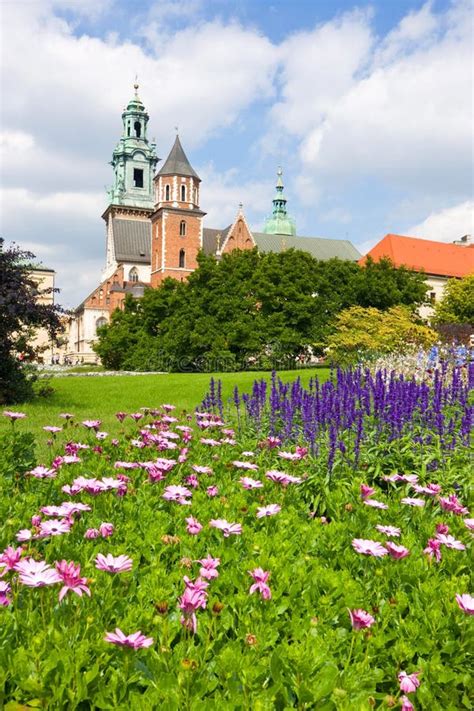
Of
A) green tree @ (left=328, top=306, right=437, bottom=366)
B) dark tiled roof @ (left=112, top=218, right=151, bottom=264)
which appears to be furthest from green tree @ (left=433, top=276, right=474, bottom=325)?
dark tiled roof @ (left=112, top=218, right=151, bottom=264)

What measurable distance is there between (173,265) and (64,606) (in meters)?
63.8

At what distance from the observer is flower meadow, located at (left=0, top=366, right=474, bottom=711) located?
5.53 ft

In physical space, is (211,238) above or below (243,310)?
above

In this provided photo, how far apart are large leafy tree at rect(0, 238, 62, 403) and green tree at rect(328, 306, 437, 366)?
11.6m

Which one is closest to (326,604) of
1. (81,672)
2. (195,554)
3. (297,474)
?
(195,554)

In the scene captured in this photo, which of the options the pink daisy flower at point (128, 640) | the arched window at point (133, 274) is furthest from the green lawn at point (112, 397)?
the arched window at point (133, 274)

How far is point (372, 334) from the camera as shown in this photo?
26891mm

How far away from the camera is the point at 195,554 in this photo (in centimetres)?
282

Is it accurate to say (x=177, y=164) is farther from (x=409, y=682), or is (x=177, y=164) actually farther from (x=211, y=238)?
(x=409, y=682)

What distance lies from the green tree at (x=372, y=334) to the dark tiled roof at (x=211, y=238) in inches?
1817

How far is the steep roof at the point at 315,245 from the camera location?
258 feet

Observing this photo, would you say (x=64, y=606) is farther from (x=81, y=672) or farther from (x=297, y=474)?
(x=297, y=474)

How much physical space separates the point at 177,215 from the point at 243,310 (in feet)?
123

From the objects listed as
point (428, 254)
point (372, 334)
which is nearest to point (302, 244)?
point (428, 254)
